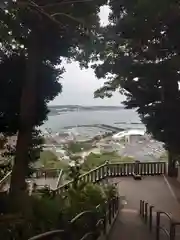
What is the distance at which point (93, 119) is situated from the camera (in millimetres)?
11719

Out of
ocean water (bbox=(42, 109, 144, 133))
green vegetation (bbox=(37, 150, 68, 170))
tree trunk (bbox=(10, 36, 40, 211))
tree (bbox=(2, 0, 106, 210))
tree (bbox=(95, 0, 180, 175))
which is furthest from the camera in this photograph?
ocean water (bbox=(42, 109, 144, 133))

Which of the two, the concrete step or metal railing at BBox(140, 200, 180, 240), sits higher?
metal railing at BBox(140, 200, 180, 240)

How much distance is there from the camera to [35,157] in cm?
646

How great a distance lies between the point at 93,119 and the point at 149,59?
4.90 m

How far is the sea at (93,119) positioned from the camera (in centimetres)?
1079

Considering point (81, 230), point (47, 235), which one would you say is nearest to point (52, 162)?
point (81, 230)

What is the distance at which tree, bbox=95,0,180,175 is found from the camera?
6062mm

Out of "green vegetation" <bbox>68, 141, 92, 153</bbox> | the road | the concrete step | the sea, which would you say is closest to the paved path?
the concrete step

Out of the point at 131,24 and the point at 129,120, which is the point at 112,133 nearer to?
the point at 129,120

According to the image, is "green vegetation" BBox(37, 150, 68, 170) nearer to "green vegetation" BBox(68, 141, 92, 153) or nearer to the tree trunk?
"green vegetation" BBox(68, 141, 92, 153)

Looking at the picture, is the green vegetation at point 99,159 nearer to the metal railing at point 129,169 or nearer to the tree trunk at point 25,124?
the metal railing at point 129,169

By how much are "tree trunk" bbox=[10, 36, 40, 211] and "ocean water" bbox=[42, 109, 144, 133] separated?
405 cm

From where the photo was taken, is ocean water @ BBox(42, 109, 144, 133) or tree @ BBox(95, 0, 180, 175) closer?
tree @ BBox(95, 0, 180, 175)

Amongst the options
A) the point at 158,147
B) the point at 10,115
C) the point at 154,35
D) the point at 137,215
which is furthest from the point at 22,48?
the point at 158,147
